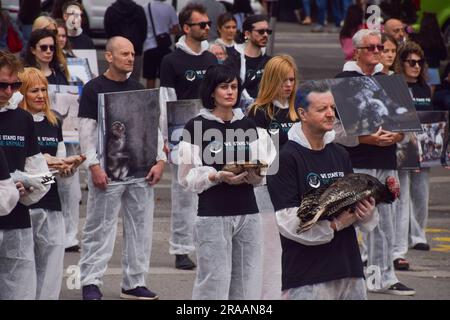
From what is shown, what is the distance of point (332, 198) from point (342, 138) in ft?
9.82

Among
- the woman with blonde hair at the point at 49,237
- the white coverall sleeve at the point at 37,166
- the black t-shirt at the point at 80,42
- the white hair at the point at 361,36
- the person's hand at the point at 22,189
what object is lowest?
the woman with blonde hair at the point at 49,237

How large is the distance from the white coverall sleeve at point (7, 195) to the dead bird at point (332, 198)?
1719 mm

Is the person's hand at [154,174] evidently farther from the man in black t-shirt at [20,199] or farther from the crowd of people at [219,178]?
the man in black t-shirt at [20,199]

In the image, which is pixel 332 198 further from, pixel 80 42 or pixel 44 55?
pixel 80 42

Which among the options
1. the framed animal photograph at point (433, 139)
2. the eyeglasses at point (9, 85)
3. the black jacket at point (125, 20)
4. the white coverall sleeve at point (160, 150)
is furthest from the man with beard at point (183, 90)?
the black jacket at point (125, 20)

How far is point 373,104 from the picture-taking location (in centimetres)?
1084

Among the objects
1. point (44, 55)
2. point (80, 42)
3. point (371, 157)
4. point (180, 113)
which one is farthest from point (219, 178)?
point (80, 42)

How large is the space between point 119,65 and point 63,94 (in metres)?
1.31

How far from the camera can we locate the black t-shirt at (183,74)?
39.5ft

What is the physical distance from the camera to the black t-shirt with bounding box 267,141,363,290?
798 centimetres

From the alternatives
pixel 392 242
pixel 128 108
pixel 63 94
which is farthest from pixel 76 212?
pixel 392 242

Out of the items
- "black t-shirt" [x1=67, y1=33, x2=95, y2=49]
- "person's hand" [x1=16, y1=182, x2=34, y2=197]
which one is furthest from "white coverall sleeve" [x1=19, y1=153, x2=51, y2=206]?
"black t-shirt" [x1=67, y1=33, x2=95, y2=49]

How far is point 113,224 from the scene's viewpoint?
35.8 feet

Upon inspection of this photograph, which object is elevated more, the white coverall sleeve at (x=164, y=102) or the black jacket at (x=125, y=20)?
the black jacket at (x=125, y=20)
